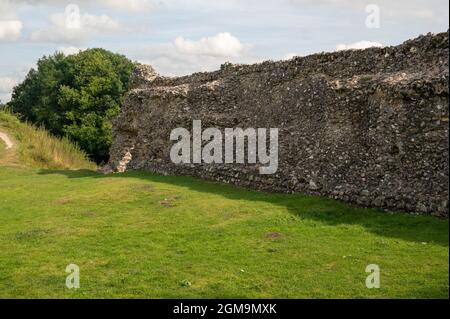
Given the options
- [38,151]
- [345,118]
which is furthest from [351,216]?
A: [38,151]

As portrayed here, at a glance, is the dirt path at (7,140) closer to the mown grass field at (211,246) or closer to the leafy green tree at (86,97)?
the leafy green tree at (86,97)

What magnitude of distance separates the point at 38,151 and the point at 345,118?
20.1 metres

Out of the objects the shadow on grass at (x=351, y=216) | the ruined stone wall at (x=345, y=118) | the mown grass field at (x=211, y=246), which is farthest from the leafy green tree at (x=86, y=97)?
the shadow on grass at (x=351, y=216)

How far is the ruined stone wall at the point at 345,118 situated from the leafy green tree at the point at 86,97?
22.0 metres

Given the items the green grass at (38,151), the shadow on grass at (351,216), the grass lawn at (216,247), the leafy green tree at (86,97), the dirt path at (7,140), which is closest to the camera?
the grass lawn at (216,247)

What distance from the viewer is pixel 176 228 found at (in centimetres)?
1298

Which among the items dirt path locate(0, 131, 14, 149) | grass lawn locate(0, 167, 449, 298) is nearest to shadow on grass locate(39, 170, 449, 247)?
grass lawn locate(0, 167, 449, 298)

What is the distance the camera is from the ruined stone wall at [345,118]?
495 inches

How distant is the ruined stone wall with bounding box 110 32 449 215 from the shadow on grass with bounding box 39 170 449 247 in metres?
0.39

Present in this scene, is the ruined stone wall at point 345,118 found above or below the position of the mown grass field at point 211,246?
above
